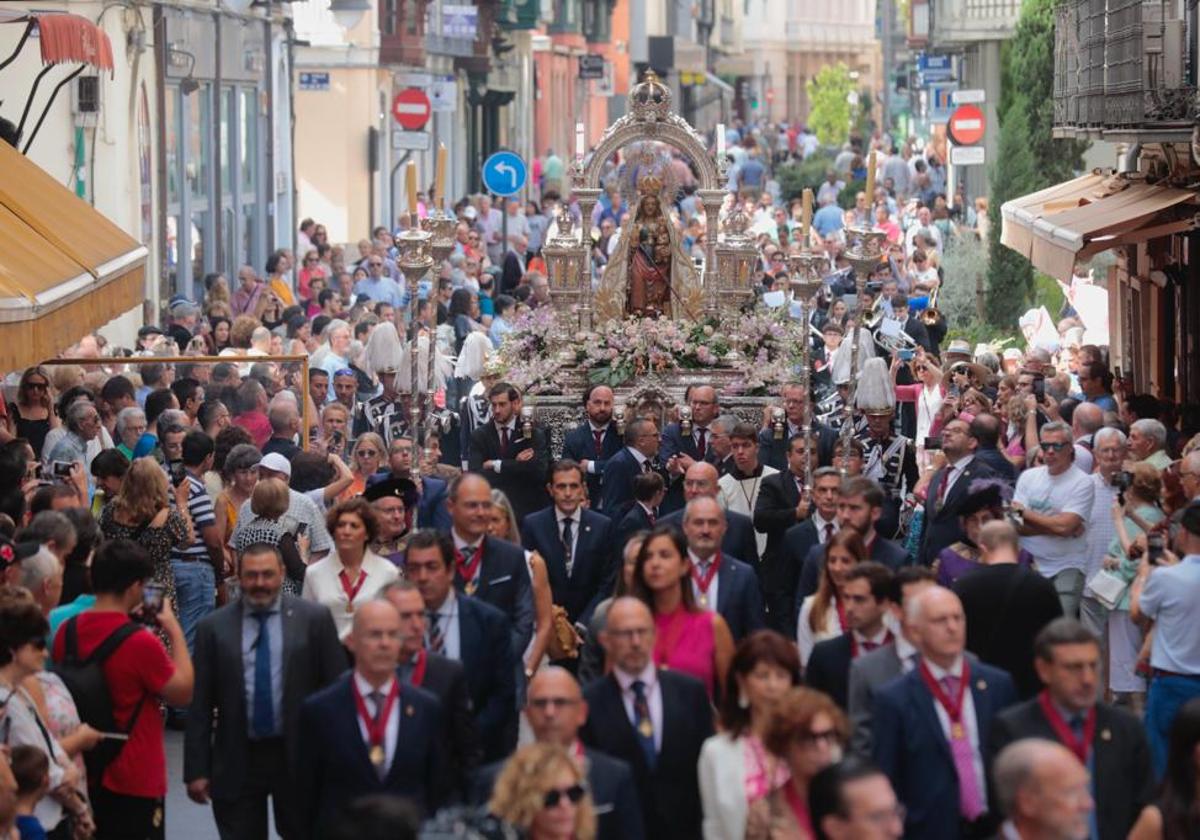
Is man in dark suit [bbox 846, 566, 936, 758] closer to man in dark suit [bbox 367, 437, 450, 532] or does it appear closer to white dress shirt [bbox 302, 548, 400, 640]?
white dress shirt [bbox 302, 548, 400, 640]

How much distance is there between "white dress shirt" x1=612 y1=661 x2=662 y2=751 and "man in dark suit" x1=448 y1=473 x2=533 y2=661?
241cm

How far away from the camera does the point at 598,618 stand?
10047 millimetres

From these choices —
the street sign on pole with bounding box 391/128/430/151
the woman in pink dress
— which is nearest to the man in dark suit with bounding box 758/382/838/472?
the woman in pink dress

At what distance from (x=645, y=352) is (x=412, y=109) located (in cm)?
1476

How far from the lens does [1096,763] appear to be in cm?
889

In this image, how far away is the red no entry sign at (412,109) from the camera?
35.5m

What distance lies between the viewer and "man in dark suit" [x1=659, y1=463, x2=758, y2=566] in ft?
Result: 43.8

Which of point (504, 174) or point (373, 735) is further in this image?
point (504, 174)

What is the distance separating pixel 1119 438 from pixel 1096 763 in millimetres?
5722

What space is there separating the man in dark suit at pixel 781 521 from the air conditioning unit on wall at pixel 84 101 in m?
11.5

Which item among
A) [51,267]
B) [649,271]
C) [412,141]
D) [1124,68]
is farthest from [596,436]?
[412,141]

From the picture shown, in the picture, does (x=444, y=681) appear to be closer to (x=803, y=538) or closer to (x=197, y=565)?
(x=803, y=538)

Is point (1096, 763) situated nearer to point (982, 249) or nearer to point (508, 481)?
point (508, 481)

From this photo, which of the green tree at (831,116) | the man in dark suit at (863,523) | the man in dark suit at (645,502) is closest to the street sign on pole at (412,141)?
the man in dark suit at (645,502)
